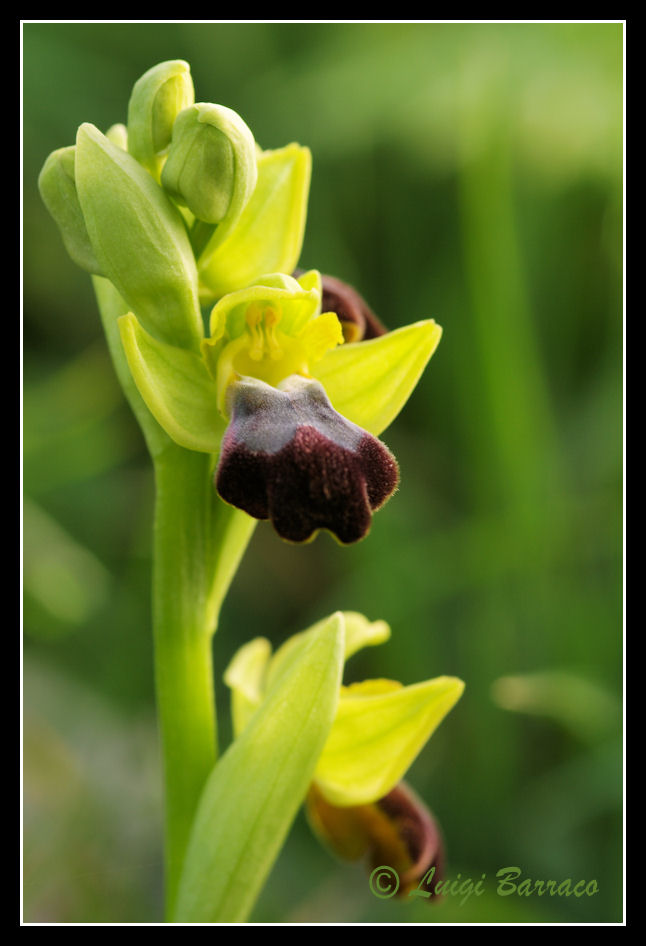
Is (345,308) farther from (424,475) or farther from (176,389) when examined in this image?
(424,475)

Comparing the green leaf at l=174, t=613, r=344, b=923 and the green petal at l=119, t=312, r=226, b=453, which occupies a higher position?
the green petal at l=119, t=312, r=226, b=453

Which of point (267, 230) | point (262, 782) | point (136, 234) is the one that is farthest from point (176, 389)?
point (262, 782)

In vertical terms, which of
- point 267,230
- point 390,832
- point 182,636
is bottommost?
point 390,832

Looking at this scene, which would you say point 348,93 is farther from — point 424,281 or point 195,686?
point 195,686

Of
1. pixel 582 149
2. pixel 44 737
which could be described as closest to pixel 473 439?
pixel 582 149

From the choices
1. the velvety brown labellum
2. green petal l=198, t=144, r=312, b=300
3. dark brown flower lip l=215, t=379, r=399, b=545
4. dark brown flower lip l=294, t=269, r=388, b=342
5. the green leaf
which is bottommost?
the velvety brown labellum

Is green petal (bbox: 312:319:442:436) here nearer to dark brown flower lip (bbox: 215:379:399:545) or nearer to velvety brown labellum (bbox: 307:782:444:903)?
dark brown flower lip (bbox: 215:379:399:545)

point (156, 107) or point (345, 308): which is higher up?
point (156, 107)

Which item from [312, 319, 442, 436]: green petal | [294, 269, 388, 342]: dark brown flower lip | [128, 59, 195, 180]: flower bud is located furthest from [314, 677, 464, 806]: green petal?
[128, 59, 195, 180]: flower bud
